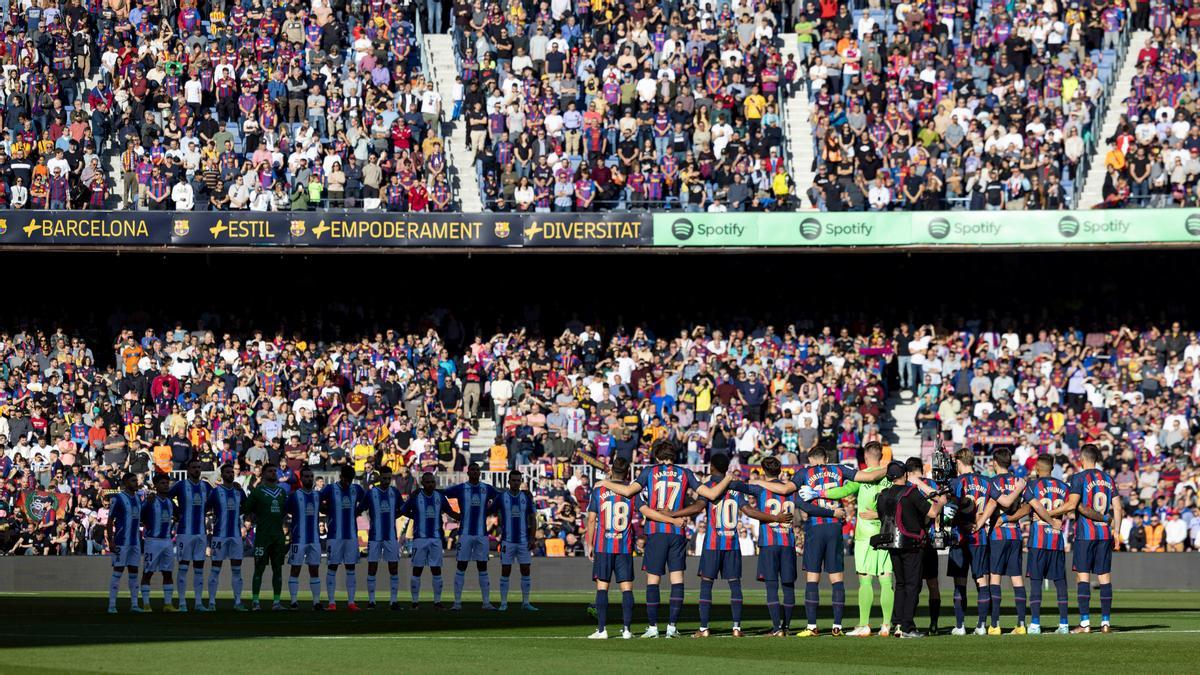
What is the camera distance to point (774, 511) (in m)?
21.4

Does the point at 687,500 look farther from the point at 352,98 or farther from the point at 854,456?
the point at 352,98

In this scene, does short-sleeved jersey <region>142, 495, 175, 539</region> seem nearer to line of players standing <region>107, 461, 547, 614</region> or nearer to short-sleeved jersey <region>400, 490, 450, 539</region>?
line of players standing <region>107, 461, 547, 614</region>

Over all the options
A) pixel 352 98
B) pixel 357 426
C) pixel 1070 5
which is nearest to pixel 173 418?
pixel 357 426

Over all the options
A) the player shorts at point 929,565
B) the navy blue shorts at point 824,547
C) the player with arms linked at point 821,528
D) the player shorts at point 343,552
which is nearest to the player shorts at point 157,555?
the player shorts at point 343,552

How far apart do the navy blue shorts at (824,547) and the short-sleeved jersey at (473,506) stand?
27.5 feet

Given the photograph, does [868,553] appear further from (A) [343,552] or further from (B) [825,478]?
(A) [343,552]

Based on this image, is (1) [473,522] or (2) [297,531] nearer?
(2) [297,531]

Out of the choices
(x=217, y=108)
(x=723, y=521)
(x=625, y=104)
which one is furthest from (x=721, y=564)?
(x=217, y=108)

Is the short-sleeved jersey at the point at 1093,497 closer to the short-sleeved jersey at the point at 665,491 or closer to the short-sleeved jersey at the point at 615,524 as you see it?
the short-sleeved jersey at the point at 665,491

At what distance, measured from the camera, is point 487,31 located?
147 ft

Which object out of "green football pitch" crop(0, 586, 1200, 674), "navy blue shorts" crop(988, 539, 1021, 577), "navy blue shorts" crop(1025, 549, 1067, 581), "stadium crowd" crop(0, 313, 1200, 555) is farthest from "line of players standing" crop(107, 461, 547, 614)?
"navy blue shorts" crop(1025, 549, 1067, 581)

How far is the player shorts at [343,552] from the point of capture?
2859cm

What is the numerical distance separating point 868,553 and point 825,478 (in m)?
1.06

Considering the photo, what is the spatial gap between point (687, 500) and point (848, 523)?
15701 mm
